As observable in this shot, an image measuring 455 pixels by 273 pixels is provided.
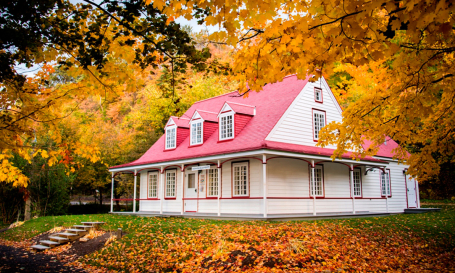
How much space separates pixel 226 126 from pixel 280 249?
10.6 m

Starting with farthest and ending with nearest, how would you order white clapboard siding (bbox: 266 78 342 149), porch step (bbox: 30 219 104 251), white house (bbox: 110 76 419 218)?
white clapboard siding (bbox: 266 78 342 149) → white house (bbox: 110 76 419 218) → porch step (bbox: 30 219 104 251)

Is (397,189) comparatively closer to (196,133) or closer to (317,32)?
(196,133)

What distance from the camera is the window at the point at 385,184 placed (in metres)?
22.9

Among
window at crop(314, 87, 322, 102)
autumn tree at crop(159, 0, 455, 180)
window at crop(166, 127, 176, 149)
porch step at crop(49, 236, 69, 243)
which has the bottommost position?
porch step at crop(49, 236, 69, 243)

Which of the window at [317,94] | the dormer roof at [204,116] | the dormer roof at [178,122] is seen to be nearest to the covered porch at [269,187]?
the dormer roof at [204,116]

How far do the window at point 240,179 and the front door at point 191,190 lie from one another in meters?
3.17

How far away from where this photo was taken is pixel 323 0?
15.4 feet

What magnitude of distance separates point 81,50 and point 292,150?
1189 centimetres

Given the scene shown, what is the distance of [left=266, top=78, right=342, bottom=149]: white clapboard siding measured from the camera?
17.7m

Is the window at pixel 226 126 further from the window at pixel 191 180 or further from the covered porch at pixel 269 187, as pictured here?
the window at pixel 191 180

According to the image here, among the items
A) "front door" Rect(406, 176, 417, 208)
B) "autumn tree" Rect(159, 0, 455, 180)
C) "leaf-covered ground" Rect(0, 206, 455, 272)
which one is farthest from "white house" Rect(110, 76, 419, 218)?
"autumn tree" Rect(159, 0, 455, 180)

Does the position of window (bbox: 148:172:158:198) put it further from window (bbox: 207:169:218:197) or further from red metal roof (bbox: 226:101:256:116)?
red metal roof (bbox: 226:101:256:116)

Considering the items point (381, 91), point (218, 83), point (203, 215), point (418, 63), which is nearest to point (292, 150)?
point (203, 215)

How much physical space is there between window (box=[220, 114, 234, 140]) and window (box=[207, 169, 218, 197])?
1939 mm
